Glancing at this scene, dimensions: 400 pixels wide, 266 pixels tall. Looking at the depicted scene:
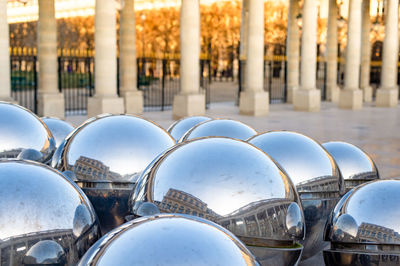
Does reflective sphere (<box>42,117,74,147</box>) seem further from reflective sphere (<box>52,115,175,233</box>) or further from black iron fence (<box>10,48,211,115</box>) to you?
black iron fence (<box>10,48,211,115</box>)

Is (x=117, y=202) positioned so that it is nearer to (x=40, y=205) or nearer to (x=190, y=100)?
(x=40, y=205)

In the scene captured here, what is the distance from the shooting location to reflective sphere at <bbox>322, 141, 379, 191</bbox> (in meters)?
5.70

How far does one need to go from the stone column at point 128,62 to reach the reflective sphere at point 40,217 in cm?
2194

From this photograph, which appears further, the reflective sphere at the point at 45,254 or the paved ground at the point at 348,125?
the paved ground at the point at 348,125

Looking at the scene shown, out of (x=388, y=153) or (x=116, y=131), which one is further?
(x=388, y=153)

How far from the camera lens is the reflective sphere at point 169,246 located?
2.23 m

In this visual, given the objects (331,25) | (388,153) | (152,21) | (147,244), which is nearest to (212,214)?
(147,244)

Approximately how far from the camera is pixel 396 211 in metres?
3.77

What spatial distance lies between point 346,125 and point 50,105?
1170 cm

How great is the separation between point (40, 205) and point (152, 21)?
60399mm

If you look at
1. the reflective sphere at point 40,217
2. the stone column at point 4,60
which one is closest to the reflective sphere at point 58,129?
the reflective sphere at point 40,217

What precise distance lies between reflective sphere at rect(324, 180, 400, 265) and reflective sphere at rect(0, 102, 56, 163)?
9.02 ft

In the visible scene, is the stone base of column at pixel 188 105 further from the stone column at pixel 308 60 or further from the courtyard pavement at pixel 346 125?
Answer: the stone column at pixel 308 60

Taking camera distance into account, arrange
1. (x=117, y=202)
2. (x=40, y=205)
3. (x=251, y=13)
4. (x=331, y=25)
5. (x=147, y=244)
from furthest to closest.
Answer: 1. (x=331, y=25)
2. (x=251, y=13)
3. (x=117, y=202)
4. (x=40, y=205)
5. (x=147, y=244)
